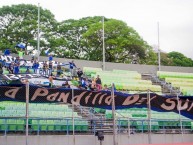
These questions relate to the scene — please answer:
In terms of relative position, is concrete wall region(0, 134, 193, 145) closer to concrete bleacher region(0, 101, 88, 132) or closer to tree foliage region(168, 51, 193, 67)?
concrete bleacher region(0, 101, 88, 132)

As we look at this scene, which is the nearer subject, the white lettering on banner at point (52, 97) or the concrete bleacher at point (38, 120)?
the white lettering on banner at point (52, 97)

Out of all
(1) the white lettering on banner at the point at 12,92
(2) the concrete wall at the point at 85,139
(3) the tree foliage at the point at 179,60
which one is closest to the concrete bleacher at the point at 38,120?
(2) the concrete wall at the point at 85,139

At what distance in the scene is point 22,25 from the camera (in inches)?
2053

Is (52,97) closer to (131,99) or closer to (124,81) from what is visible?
(131,99)

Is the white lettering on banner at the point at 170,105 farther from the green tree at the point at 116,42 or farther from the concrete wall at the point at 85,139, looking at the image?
the green tree at the point at 116,42

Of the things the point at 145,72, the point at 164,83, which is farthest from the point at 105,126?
the point at 145,72

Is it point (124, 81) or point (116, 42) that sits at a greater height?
point (116, 42)

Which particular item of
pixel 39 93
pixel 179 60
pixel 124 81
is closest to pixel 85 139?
pixel 39 93

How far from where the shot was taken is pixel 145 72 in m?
37.4

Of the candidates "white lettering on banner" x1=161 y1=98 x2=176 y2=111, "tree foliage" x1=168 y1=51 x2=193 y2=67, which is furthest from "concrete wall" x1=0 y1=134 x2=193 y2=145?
"tree foliage" x1=168 y1=51 x2=193 y2=67

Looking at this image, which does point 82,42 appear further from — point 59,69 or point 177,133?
point 177,133

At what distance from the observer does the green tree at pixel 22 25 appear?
5184 centimetres

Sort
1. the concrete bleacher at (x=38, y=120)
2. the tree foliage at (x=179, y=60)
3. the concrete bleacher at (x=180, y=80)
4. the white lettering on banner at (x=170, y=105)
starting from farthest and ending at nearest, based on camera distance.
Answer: the tree foliage at (x=179, y=60) → the concrete bleacher at (x=180, y=80) → the white lettering on banner at (x=170, y=105) → the concrete bleacher at (x=38, y=120)

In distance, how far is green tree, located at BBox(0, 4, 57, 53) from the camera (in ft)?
170
